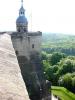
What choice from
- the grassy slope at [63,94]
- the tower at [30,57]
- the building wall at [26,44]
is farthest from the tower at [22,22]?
the grassy slope at [63,94]

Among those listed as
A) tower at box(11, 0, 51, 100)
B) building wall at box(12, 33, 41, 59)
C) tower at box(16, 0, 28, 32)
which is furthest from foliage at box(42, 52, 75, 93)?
tower at box(16, 0, 28, 32)

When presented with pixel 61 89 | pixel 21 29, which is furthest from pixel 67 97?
pixel 21 29

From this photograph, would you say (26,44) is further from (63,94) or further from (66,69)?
(66,69)

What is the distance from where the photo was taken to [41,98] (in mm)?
33844

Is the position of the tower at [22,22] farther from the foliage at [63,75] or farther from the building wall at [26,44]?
the foliage at [63,75]

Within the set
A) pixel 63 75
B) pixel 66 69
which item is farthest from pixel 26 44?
pixel 66 69

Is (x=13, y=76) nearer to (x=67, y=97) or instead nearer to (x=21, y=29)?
(x=21, y=29)

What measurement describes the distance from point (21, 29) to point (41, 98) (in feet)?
26.1

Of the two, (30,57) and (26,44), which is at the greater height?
(26,44)

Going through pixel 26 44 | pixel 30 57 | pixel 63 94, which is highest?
pixel 26 44

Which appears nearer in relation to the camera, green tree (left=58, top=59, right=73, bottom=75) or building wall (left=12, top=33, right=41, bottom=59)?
building wall (left=12, top=33, right=41, bottom=59)

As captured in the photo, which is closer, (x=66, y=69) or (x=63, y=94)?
(x=63, y=94)

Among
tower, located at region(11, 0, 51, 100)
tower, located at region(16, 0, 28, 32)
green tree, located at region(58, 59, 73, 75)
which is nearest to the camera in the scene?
tower, located at region(11, 0, 51, 100)

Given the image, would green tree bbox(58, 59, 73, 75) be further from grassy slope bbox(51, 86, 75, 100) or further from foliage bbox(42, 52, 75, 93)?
grassy slope bbox(51, 86, 75, 100)
